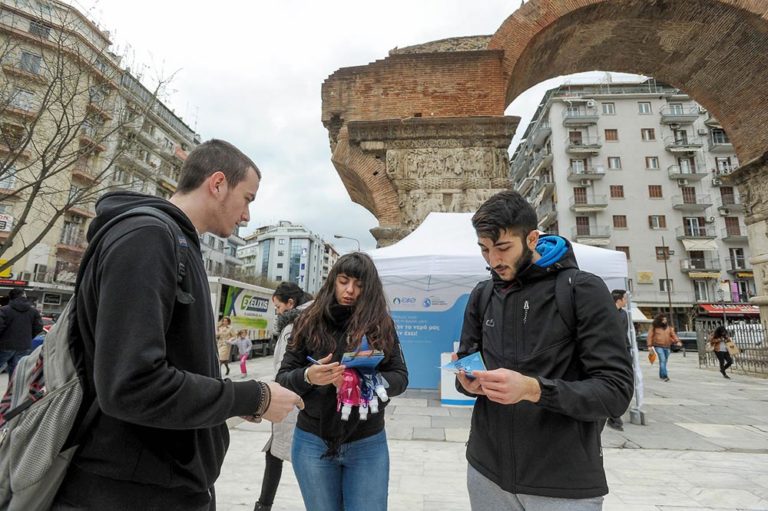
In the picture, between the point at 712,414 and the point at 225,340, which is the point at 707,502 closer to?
the point at 712,414

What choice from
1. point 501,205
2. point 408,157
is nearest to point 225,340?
point 408,157

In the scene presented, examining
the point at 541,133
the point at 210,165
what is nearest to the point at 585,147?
the point at 541,133

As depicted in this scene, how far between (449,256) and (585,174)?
125ft

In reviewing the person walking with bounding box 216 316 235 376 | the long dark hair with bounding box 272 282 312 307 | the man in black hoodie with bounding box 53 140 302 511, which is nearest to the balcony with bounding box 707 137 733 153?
the person walking with bounding box 216 316 235 376

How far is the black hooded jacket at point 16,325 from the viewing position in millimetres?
6609

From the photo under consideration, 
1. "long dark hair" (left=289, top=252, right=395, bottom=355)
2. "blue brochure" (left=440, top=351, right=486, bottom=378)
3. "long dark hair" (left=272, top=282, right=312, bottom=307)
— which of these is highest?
"long dark hair" (left=272, top=282, right=312, bottom=307)

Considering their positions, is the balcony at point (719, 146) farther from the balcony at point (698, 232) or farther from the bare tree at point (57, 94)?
the bare tree at point (57, 94)

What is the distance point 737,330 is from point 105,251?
1757 centimetres

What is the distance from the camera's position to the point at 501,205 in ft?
5.56

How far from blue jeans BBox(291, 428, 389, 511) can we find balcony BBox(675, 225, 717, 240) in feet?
146

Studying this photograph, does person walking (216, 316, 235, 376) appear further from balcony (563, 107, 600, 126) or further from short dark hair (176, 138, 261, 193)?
balcony (563, 107, 600, 126)

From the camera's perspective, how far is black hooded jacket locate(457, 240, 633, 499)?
1.40 m

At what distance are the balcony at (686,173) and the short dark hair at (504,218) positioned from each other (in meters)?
45.9

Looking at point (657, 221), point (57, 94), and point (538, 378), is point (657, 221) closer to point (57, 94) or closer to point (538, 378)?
point (57, 94)
